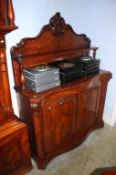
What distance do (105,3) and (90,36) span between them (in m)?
0.40

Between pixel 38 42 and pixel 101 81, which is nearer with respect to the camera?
pixel 38 42

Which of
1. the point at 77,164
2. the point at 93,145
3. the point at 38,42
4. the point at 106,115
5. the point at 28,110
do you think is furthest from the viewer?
the point at 106,115

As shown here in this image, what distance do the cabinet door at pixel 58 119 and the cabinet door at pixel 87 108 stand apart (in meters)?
0.09

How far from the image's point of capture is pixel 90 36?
6.68 feet

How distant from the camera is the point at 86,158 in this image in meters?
1.74

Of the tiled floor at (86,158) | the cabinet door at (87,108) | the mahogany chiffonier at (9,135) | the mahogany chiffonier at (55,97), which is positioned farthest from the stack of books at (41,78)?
the tiled floor at (86,158)

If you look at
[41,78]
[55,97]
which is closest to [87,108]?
[55,97]

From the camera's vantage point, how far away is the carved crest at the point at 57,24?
5.18 ft

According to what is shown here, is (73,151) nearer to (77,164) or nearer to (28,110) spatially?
(77,164)

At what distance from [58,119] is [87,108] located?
41 cm

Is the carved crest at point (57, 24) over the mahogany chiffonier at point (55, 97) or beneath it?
over

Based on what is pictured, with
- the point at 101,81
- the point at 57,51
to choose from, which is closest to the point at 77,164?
the point at 101,81

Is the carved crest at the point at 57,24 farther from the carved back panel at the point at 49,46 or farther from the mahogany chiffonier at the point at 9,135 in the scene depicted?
the mahogany chiffonier at the point at 9,135

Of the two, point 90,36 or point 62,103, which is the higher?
point 90,36
